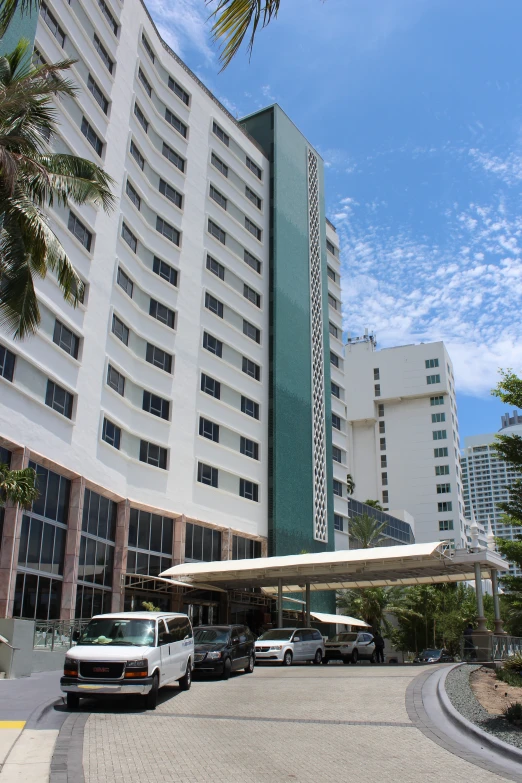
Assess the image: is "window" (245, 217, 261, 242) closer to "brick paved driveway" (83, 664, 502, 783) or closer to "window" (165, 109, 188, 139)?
"window" (165, 109, 188, 139)

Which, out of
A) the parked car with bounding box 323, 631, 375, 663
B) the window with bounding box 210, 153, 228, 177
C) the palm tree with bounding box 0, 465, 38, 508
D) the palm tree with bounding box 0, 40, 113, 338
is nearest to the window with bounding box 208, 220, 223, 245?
the window with bounding box 210, 153, 228, 177

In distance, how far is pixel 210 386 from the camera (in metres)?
44.9

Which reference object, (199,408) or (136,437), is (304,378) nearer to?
(199,408)

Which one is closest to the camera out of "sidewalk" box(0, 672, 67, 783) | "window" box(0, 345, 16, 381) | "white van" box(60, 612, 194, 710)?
"sidewalk" box(0, 672, 67, 783)

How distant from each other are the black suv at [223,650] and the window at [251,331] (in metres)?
28.9

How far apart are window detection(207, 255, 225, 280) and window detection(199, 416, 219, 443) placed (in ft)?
34.7

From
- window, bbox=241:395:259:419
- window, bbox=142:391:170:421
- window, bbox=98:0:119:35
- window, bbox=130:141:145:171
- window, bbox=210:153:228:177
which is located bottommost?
window, bbox=142:391:170:421

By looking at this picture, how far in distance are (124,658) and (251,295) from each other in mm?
39527

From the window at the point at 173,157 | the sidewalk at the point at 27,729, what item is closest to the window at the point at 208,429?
the window at the point at 173,157

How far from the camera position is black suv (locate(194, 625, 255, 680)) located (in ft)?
66.0

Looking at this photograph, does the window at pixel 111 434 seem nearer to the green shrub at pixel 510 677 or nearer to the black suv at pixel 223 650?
the black suv at pixel 223 650

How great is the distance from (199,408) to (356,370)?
73.4 m

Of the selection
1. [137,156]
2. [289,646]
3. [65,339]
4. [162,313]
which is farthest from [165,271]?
[289,646]

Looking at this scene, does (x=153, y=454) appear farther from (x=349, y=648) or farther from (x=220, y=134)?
(x=220, y=134)
